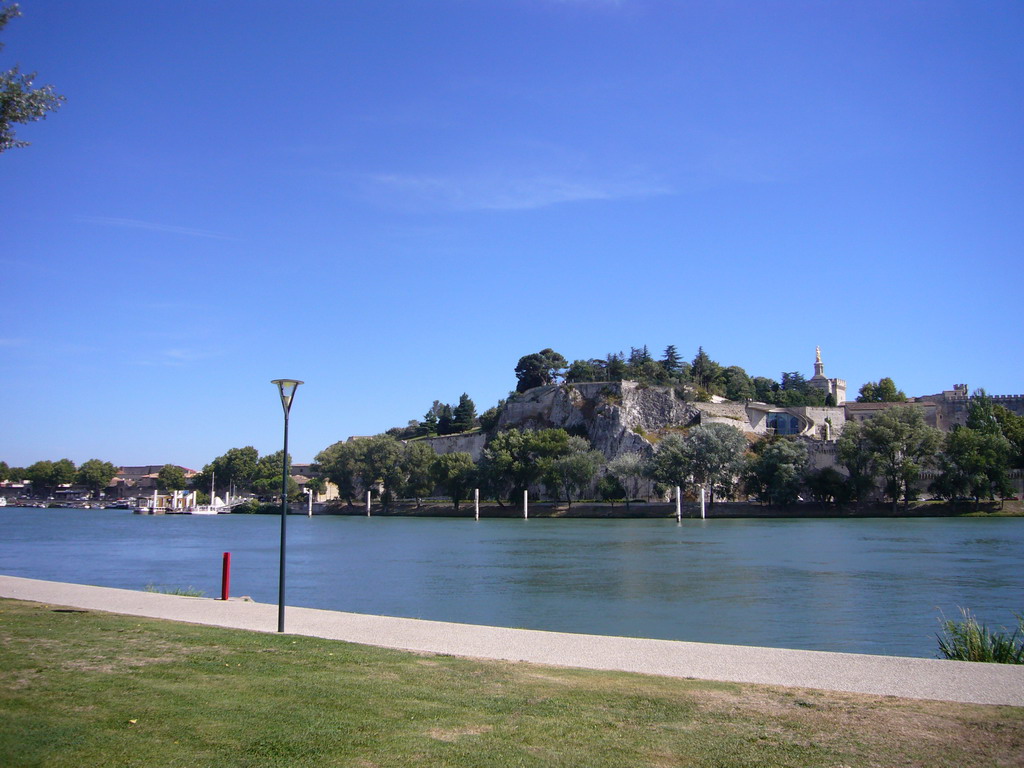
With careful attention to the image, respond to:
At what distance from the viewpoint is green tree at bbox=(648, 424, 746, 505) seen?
64562 millimetres

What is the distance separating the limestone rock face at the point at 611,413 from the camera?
75.9 meters

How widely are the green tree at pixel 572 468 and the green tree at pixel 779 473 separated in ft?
42.1

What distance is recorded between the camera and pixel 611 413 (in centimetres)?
7681

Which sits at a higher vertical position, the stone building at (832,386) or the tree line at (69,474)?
the stone building at (832,386)

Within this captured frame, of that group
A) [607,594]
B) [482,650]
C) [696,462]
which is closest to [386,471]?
[696,462]

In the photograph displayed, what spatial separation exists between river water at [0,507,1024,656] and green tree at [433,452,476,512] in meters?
25.4

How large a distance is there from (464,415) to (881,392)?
49.6m

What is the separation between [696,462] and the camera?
65.1 m

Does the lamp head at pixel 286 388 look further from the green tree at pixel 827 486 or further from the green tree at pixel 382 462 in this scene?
the green tree at pixel 382 462

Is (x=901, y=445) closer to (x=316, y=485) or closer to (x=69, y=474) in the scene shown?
(x=316, y=485)

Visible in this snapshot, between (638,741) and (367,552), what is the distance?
33.6m

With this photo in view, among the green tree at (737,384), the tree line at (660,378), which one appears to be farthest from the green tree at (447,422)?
the green tree at (737,384)

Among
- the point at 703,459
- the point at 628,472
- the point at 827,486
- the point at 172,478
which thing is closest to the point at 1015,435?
the point at 827,486

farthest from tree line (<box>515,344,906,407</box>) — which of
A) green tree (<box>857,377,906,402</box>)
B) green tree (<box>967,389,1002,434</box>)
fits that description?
green tree (<box>967,389,1002,434</box>)
